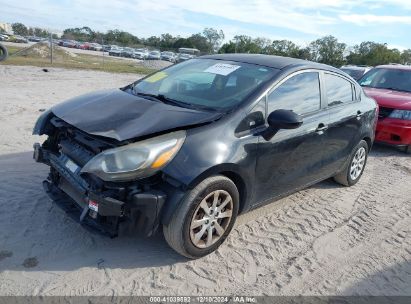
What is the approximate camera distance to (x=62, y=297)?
2.86 metres

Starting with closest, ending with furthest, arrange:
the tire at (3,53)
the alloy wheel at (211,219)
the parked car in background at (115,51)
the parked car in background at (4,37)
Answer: the alloy wheel at (211,219) → the tire at (3,53) → the parked car in background at (4,37) → the parked car in background at (115,51)

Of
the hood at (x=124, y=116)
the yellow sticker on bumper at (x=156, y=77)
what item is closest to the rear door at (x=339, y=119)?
the hood at (x=124, y=116)

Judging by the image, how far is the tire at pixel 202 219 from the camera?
3.18 m

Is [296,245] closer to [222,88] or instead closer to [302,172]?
[302,172]

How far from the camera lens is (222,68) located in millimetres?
4340

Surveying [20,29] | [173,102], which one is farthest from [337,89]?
[20,29]

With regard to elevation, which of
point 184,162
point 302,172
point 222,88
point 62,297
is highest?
point 222,88

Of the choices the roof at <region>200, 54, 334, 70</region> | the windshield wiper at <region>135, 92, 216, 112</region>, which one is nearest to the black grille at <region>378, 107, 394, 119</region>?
the roof at <region>200, 54, 334, 70</region>

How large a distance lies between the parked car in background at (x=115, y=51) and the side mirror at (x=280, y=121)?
5403 cm

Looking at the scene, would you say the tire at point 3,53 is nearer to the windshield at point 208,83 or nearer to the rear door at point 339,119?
the windshield at point 208,83

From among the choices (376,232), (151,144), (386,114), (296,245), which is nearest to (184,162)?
(151,144)

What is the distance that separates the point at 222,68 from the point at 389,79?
19.9 ft

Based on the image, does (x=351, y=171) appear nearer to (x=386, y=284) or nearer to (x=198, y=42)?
(x=386, y=284)

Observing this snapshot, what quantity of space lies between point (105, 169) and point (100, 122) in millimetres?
594
